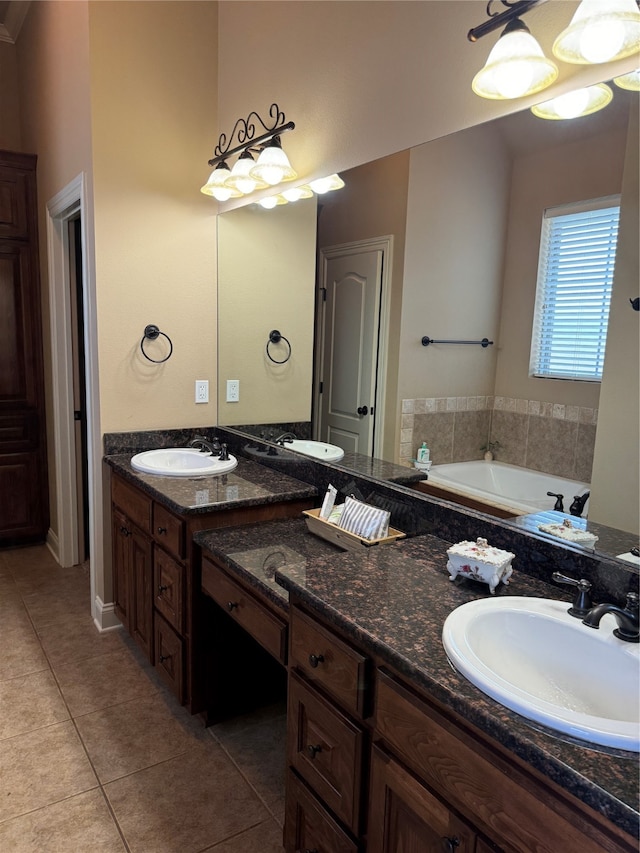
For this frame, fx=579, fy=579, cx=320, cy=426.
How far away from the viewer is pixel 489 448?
1.62 m

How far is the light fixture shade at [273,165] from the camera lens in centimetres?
219

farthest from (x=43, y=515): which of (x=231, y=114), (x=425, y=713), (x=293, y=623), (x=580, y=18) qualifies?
(x=580, y=18)

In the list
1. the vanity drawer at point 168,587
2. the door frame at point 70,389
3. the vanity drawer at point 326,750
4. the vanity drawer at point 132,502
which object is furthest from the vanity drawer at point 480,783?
the door frame at point 70,389

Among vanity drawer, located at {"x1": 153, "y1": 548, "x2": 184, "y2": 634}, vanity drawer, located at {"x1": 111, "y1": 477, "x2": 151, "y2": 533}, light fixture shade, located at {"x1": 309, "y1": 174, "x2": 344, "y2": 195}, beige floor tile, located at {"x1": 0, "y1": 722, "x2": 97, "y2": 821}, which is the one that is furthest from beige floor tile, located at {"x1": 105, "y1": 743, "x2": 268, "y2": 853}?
light fixture shade, located at {"x1": 309, "y1": 174, "x2": 344, "y2": 195}

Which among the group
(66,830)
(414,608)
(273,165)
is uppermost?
(273,165)

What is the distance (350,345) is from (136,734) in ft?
5.35

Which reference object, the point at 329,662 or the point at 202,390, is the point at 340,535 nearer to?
the point at 329,662

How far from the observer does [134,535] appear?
2430mm

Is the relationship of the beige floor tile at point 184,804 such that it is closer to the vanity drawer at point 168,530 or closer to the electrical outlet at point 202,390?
the vanity drawer at point 168,530

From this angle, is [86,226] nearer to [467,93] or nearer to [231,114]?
[231,114]

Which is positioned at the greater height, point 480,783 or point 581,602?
point 581,602

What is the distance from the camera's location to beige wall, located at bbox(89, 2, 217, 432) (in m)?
2.54

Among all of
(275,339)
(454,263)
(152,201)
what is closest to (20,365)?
(152,201)

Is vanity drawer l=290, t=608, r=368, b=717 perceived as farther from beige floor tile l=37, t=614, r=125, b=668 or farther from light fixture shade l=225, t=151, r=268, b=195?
light fixture shade l=225, t=151, r=268, b=195
